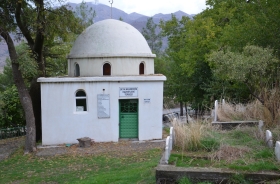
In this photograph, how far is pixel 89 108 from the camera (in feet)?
56.3

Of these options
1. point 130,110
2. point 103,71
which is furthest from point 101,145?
point 103,71

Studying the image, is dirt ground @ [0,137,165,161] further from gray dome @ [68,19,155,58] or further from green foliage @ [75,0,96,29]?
green foliage @ [75,0,96,29]

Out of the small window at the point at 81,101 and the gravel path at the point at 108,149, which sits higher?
the small window at the point at 81,101

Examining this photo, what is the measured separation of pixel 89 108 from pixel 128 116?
6.75 feet

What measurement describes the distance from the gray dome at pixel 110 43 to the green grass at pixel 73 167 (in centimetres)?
581

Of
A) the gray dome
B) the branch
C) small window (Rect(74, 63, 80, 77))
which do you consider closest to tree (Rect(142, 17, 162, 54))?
the gray dome

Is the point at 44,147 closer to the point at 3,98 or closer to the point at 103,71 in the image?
the point at 103,71

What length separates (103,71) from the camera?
59.4ft

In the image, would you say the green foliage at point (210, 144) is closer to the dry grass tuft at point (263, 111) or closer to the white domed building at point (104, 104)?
the dry grass tuft at point (263, 111)

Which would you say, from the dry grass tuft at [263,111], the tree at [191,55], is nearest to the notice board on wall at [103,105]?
the dry grass tuft at [263,111]

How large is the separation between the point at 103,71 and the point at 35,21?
4319 mm

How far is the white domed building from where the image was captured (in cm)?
1705

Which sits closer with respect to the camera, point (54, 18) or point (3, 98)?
point (54, 18)

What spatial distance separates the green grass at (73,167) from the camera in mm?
10618
